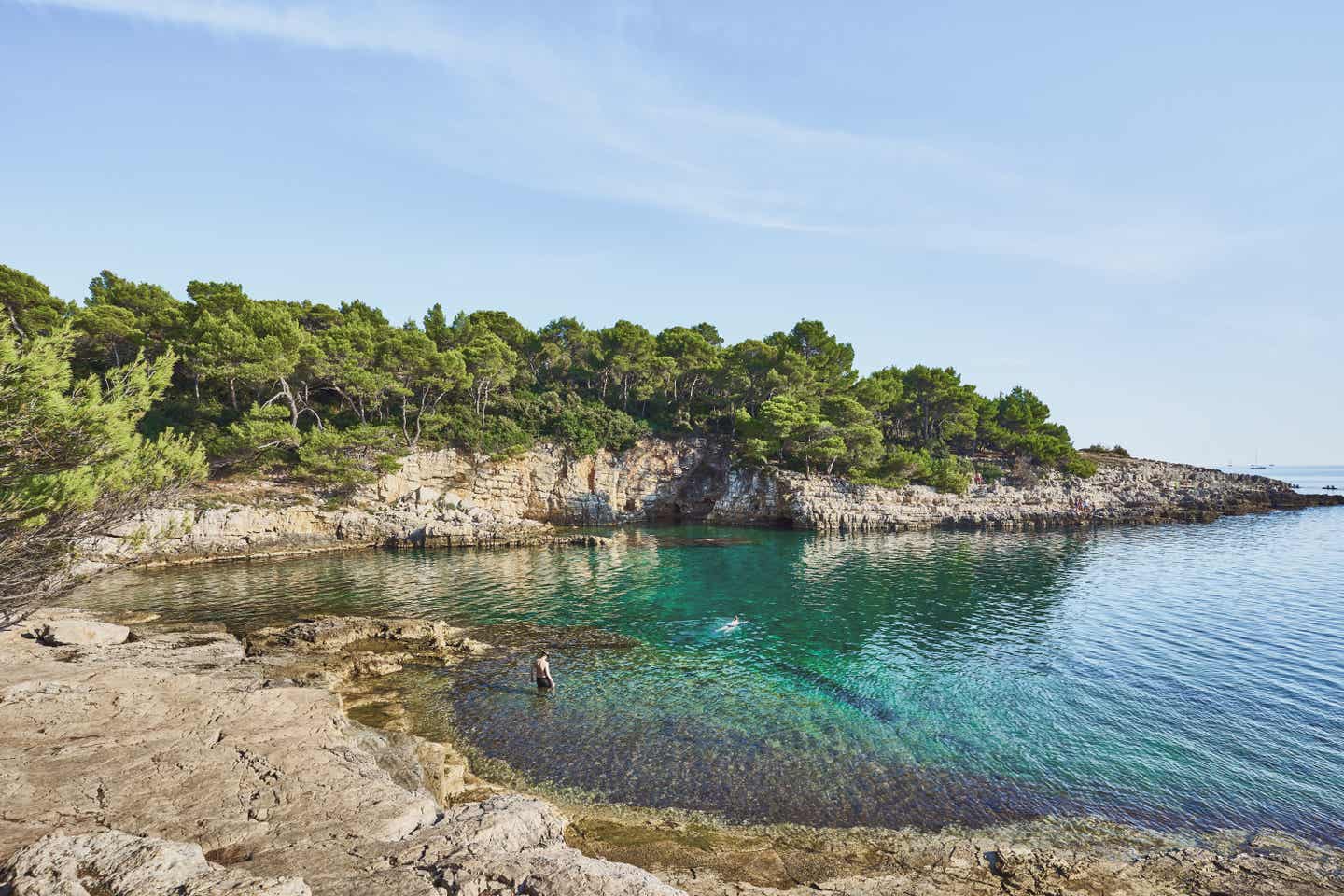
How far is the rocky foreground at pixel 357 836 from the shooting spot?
6500 millimetres

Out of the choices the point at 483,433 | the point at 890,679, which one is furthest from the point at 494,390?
the point at 890,679

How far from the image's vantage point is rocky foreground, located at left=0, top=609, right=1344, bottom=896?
6.50 metres

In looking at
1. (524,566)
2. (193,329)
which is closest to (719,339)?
(524,566)

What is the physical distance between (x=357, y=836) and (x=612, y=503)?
54.6m

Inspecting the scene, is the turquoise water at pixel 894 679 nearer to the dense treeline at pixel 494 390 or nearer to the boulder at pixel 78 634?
the boulder at pixel 78 634

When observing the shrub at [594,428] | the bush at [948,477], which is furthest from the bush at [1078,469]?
the shrub at [594,428]

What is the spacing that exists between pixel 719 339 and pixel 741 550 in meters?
43.2

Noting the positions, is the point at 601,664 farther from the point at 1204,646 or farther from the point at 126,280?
the point at 126,280

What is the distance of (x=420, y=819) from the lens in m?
A: 8.50

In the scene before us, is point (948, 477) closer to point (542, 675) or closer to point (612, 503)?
point (612, 503)

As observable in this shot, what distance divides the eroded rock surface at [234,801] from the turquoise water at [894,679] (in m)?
4.22

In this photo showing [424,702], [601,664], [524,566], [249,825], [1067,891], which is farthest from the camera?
[524,566]

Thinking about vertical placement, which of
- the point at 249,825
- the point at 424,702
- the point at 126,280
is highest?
the point at 126,280

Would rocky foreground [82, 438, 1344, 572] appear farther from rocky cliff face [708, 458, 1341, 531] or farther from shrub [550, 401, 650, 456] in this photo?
shrub [550, 401, 650, 456]
